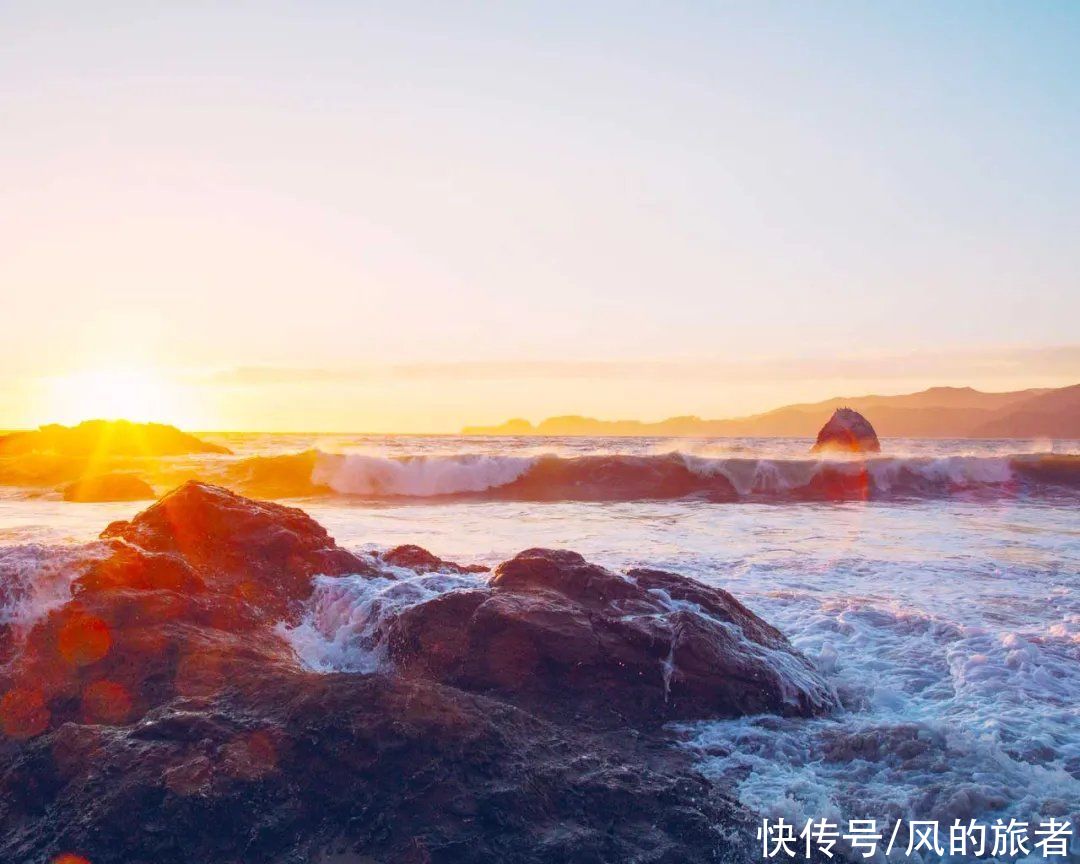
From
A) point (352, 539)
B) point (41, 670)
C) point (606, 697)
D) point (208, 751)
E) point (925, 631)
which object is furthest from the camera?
point (352, 539)

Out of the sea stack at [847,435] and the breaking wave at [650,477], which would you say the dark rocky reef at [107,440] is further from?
the sea stack at [847,435]

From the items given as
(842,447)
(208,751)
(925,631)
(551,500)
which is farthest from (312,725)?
(842,447)

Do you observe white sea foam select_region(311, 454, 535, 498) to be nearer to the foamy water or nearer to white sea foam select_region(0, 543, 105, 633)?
the foamy water

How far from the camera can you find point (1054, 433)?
3787 inches

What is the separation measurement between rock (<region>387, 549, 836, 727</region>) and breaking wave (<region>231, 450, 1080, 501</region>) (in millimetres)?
15718

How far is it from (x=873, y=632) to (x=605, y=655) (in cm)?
281

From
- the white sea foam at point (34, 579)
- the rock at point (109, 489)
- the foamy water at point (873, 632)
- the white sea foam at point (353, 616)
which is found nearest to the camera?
the foamy water at point (873, 632)

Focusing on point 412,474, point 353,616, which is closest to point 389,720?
point 353,616

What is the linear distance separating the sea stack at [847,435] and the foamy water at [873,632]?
21.8 meters

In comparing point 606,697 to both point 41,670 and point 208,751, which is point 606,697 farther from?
point 41,670

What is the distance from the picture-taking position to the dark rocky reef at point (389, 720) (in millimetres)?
3068

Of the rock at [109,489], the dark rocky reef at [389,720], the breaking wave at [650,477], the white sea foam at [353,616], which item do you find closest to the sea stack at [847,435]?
the breaking wave at [650,477]

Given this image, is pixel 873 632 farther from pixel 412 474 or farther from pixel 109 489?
pixel 412 474

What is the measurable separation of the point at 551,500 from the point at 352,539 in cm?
869
